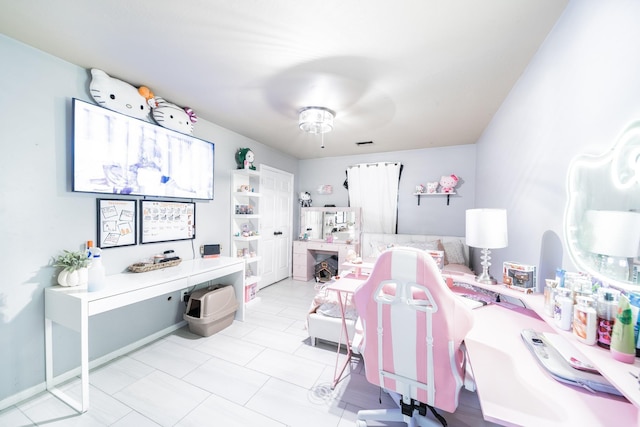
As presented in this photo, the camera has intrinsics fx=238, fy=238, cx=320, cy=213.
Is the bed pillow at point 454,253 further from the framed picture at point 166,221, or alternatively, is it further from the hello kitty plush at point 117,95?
the hello kitty plush at point 117,95

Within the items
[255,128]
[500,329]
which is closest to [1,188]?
[255,128]

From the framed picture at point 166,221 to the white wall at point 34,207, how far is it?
0.38 m

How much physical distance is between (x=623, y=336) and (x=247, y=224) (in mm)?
3624

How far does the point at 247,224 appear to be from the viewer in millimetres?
3705

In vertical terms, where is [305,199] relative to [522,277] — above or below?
above

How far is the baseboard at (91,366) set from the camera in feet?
5.36

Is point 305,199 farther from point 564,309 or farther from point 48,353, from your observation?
point 564,309

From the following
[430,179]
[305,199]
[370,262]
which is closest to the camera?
[370,262]

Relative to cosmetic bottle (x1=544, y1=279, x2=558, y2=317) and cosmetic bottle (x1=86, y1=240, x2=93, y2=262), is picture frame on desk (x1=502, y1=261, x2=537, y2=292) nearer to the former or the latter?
cosmetic bottle (x1=544, y1=279, x2=558, y2=317)

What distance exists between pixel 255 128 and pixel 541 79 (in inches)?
115

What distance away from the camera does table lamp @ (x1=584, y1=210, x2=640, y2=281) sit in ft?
2.87

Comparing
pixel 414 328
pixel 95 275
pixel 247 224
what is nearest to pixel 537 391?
pixel 414 328

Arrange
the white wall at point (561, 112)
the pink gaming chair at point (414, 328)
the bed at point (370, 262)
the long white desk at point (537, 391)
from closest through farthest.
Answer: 1. the long white desk at point (537, 391)
2. the white wall at point (561, 112)
3. the pink gaming chair at point (414, 328)
4. the bed at point (370, 262)

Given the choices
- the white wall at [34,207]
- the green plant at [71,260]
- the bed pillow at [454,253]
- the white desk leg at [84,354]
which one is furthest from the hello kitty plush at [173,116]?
the bed pillow at [454,253]
